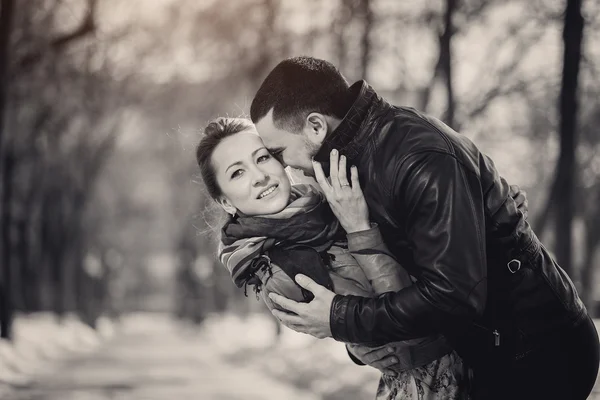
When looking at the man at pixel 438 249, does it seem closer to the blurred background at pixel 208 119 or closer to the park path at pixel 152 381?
the blurred background at pixel 208 119

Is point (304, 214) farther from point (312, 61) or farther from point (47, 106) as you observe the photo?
point (47, 106)

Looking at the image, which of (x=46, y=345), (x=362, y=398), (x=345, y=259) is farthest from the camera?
(x=46, y=345)

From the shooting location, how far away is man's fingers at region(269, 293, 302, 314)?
11.3 feet

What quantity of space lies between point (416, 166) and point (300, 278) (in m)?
0.70

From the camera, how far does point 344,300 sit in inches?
129

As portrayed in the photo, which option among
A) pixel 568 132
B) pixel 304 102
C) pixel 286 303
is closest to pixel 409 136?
pixel 304 102

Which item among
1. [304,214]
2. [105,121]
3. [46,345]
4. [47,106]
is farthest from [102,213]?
[304,214]

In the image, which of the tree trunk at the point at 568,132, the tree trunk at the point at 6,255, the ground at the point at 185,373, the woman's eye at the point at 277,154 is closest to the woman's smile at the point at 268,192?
the woman's eye at the point at 277,154

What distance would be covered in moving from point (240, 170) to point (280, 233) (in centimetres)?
42

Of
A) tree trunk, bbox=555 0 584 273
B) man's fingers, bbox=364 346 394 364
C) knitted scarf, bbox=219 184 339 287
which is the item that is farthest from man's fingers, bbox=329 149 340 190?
tree trunk, bbox=555 0 584 273

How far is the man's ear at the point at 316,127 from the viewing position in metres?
3.43

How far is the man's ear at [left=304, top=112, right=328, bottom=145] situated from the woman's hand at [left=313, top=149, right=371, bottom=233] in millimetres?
103

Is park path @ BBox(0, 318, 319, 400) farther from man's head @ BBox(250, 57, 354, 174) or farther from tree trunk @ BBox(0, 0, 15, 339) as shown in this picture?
man's head @ BBox(250, 57, 354, 174)

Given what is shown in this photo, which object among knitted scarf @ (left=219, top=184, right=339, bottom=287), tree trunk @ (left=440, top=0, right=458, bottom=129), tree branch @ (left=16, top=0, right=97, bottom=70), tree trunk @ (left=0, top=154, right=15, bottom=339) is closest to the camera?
knitted scarf @ (left=219, top=184, right=339, bottom=287)
